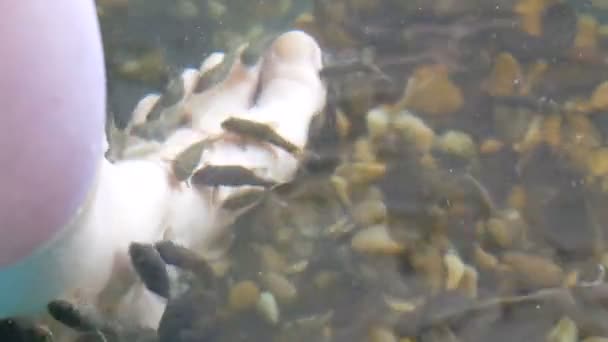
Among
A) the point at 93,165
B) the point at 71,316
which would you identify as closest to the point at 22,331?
the point at 71,316

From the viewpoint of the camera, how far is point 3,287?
2.01 feet

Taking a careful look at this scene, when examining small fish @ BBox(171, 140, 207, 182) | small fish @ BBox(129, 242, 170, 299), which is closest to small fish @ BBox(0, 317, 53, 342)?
small fish @ BBox(129, 242, 170, 299)

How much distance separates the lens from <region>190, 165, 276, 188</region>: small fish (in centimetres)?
86

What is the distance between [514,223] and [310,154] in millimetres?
258

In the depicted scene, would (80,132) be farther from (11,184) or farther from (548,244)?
(548,244)

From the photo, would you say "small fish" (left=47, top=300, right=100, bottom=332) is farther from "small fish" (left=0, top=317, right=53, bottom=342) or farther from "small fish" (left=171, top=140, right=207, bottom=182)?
"small fish" (left=171, top=140, right=207, bottom=182)

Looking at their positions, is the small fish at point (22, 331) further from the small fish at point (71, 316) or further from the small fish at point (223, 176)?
the small fish at point (223, 176)

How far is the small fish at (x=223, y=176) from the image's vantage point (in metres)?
0.86

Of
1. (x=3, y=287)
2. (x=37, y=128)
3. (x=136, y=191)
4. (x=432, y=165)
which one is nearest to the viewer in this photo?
(x=37, y=128)

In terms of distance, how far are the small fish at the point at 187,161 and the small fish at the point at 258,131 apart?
0.13 feet

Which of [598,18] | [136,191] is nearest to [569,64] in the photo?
[598,18]

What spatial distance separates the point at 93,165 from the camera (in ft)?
1.86

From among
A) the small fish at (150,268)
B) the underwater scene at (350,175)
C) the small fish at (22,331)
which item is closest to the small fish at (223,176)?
the underwater scene at (350,175)

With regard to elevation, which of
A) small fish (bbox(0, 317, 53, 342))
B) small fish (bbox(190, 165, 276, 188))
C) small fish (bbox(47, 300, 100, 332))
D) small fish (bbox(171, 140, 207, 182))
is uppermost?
small fish (bbox(171, 140, 207, 182))
